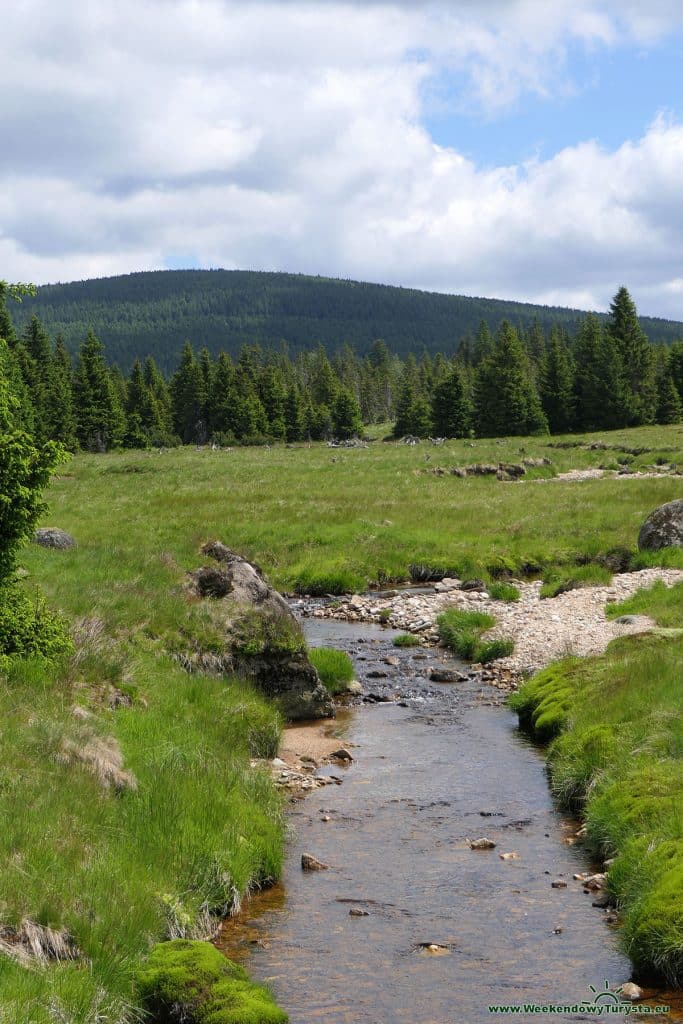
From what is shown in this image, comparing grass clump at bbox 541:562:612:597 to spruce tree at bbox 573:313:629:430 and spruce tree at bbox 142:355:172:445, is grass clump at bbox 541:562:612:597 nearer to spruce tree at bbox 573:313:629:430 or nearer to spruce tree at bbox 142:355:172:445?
spruce tree at bbox 573:313:629:430

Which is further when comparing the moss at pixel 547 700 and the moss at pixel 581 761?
the moss at pixel 547 700

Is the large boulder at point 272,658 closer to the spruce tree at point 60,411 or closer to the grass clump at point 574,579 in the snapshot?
the grass clump at point 574,579

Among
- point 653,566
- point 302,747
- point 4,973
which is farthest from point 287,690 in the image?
point 653,566

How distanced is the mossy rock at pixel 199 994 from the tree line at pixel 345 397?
75.5m

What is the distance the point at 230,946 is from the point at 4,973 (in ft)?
A: 9.40

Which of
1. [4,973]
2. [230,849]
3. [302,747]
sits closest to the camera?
[4,973]

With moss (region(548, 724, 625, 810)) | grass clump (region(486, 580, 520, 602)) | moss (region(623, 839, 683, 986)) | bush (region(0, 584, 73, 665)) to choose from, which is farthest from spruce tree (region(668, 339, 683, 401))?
moss (region(623, 839, 683, 986))

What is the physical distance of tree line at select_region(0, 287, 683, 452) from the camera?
9569cm

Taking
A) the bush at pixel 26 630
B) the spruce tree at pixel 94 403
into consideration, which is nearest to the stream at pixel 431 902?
the bush at pixel 26 630

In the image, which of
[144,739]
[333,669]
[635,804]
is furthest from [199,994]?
[333,669]

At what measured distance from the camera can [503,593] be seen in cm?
2691

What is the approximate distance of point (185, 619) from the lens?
56.8 ft

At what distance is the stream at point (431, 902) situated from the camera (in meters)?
7.96

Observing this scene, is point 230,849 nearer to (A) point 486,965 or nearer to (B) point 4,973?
(A) point 486,965
